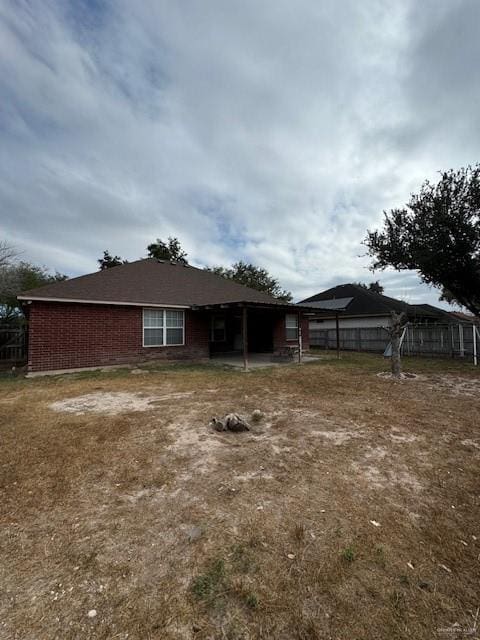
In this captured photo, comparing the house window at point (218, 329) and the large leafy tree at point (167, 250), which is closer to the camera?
the house window at point (218, 329)

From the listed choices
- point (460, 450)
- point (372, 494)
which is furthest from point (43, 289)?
point (460, 450)

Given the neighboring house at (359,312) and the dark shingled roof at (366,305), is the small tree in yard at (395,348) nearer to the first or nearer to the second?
the dark shingled roof at (366,305)

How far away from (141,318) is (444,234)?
12820 mm

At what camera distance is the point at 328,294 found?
2488 centimetres

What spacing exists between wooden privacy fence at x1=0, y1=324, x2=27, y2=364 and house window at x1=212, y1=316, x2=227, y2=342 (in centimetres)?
893

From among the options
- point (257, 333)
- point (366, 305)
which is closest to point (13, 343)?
point (257, 333)

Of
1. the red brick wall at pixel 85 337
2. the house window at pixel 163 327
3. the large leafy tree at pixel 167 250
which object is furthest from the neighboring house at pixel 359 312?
the large leafy tree at pixel 167 250

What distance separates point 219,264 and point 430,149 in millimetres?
24772

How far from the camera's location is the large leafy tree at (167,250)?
2908cm

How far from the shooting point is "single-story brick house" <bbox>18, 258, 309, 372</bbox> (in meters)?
9.30

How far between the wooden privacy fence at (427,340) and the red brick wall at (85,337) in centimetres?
994

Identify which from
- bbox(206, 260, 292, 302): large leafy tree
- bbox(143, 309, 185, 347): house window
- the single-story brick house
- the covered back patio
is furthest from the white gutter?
bbox(206, 260, 292, 302): large leafy tree

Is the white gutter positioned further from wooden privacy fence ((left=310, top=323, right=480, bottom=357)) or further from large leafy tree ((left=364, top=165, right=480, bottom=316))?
large leafy tree ((left=364, top=165, right=480, bottom=316))

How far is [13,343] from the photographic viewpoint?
1323 centimetres
